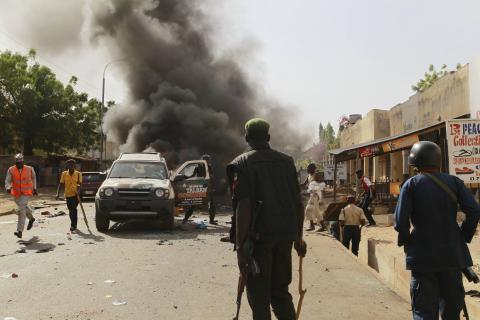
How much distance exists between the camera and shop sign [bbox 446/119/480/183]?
8.38 metres

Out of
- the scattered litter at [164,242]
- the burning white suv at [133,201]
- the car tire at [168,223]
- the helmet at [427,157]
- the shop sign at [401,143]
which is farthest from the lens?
the shop sign at [401,143]

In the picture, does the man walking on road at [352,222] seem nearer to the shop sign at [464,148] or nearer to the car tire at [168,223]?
the shop sign at [464,148]

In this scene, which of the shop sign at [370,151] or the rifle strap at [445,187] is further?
the shop sign at [370,151]

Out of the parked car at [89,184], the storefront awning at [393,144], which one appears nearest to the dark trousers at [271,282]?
the storefront awning at [393,144]

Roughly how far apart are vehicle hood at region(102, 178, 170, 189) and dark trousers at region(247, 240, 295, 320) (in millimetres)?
7595

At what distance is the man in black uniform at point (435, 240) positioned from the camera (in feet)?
10.8

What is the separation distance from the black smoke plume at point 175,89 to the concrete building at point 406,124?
26.1ft

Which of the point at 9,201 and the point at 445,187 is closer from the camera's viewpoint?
the point at 445,187

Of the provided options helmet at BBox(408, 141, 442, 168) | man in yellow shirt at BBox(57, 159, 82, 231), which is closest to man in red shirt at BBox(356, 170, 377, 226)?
man in yellow shirt at BBox(57, 159, 82, 231)

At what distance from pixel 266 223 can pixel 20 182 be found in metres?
7.78

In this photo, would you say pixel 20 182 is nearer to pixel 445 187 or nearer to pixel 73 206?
pixel 73 206

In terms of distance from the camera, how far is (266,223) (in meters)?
3.37

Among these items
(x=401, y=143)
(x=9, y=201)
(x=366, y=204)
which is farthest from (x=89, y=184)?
(x=401, y=143)

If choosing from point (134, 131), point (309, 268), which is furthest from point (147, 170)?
point (134, 131)
